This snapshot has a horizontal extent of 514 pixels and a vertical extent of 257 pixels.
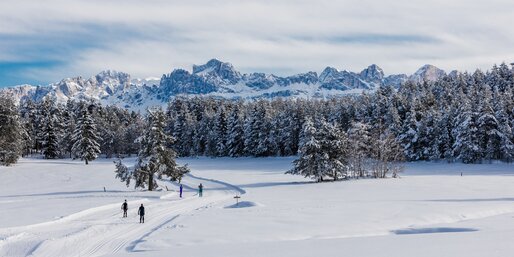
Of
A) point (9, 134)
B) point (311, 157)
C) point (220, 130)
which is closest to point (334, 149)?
point (311, 157)

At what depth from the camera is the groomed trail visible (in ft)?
67.0

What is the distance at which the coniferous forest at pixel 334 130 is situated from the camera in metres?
56.8

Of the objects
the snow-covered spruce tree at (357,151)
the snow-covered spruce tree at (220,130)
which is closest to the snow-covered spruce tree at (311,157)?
the snow-covered spruce tree at (357,151)

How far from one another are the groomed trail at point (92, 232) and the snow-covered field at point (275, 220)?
0.19 feet

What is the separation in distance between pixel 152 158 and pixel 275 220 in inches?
961

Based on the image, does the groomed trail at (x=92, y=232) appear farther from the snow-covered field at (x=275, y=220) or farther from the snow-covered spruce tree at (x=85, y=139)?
the snow-covered spruce tree at (x=85, y=139)

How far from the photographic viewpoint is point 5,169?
70.4 m

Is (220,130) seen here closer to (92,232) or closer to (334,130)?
(334,130)

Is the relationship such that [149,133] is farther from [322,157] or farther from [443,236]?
[443,236]

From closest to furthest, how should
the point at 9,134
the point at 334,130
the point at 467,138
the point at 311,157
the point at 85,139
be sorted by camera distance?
the point at 311,157
the point at 334,130
the point at 467,138
the point at 9,134
the point at 85,139

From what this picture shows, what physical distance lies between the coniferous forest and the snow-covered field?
7.11m

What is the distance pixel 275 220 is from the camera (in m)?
25.6

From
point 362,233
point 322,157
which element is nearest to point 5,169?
point 322,157

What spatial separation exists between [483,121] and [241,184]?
41.6 metres
